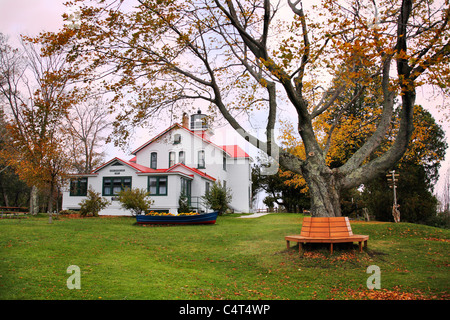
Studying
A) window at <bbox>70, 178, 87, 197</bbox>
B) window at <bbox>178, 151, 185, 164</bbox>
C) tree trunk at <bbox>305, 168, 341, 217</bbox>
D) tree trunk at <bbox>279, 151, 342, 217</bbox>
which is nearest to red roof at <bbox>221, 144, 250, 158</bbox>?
window at <bbox>178, 151, 185, 164</bbox>

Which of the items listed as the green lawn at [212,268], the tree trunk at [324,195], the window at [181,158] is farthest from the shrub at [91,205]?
the tree trunk at [324,195]

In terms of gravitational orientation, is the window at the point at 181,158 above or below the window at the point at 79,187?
above

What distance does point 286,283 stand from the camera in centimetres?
824

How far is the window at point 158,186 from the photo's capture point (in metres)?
29.8

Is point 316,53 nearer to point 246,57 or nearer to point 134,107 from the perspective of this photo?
point 246,57

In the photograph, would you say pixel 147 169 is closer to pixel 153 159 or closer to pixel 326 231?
pixel 153 159

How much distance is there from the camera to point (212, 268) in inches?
391

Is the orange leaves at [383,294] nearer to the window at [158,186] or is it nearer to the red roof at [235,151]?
the window at [158,186]

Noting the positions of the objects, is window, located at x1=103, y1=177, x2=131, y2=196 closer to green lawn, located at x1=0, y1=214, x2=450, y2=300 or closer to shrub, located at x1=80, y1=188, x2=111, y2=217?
shrub, located at x1=80, y1=188, x2=111, y2=217

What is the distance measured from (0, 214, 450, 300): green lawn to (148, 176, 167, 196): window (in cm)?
1515

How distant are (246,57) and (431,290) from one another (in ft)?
31.4

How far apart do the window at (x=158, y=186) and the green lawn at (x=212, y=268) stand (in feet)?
49.7

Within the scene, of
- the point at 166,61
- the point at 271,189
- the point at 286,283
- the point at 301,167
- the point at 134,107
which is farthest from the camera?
the point at 271,189
